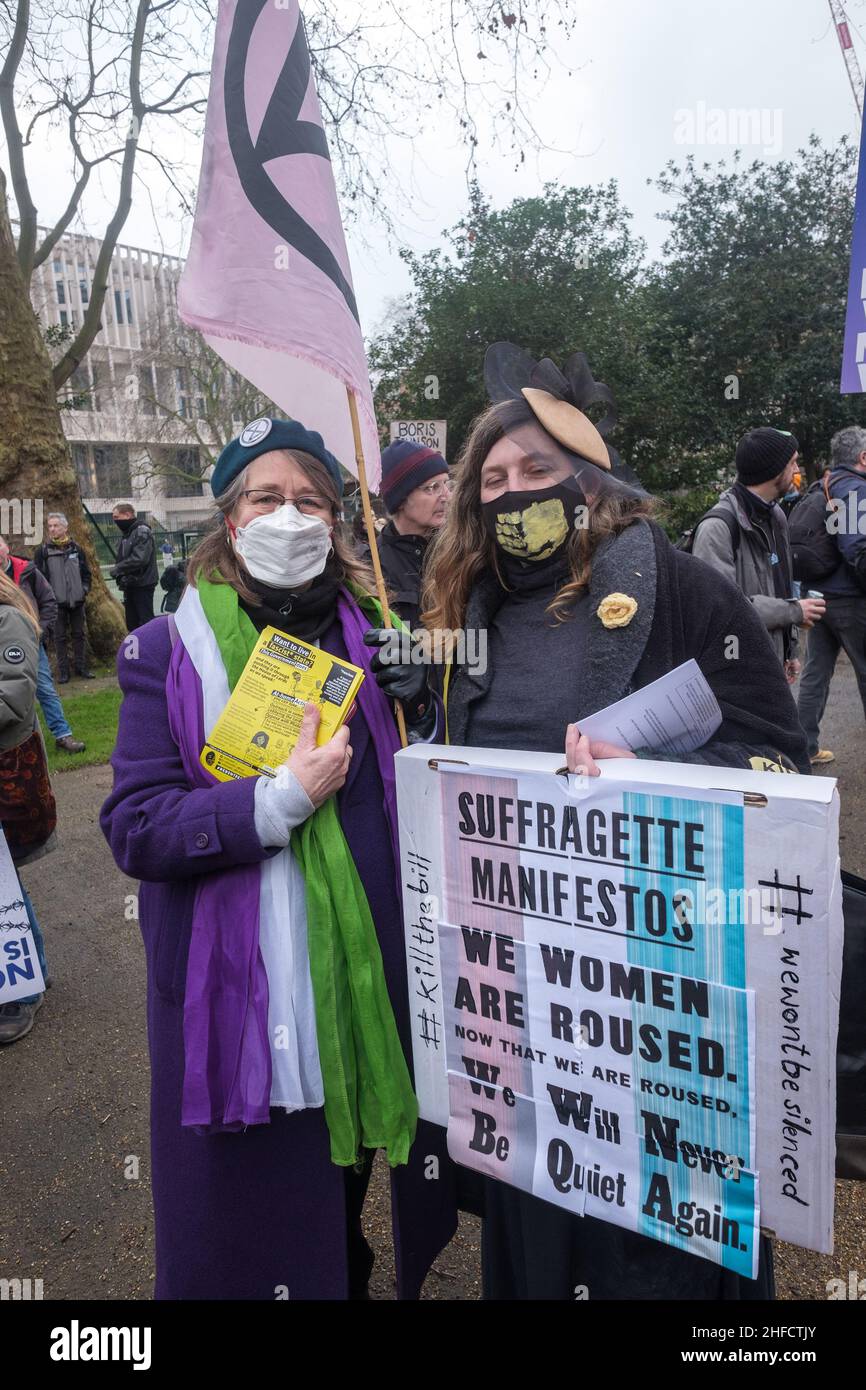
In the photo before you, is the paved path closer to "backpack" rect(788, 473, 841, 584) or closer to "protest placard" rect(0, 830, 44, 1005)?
"protest placard" rect(0, 830, 44, 1005)

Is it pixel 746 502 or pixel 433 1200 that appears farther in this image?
pixel 746 502

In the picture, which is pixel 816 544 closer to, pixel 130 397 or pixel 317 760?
pixel 317 760

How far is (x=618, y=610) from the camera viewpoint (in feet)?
5.67

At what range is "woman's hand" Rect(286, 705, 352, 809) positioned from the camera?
1.78 meters

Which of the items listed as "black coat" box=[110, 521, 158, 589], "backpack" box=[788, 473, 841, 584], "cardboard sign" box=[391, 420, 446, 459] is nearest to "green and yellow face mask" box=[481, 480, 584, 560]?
"backpack" box=[788, 473, 841, 584]

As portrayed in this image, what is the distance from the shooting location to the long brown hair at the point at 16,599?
3.39m

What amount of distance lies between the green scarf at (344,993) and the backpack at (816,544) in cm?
476

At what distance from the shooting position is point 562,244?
18469 millimetres

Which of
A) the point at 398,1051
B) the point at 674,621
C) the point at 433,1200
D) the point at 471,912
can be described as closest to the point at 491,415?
the point at 674,621

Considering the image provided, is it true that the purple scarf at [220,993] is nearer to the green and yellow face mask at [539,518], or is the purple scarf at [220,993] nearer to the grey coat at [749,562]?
the green and yellow face mask at [539,518]

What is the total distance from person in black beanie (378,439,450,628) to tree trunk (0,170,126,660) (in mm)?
8638
